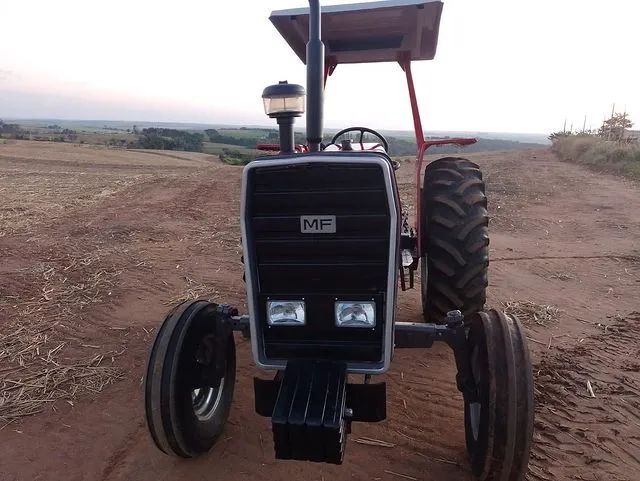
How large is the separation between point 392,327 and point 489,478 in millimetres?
771

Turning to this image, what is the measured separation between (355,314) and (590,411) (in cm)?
178

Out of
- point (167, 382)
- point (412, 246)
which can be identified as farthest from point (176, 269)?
point (167, 382)

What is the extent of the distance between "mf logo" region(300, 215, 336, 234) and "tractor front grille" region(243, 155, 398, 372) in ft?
0.05

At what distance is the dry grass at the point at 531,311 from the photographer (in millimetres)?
4621

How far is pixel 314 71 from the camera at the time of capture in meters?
2.60

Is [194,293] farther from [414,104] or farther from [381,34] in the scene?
[381,34]

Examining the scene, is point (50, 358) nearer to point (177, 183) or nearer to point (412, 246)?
point (412, 246)

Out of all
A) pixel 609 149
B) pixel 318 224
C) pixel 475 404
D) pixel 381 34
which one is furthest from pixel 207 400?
pixel 609 149

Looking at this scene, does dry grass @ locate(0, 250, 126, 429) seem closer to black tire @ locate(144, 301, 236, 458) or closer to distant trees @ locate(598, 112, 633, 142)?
black tire @ locate(144, 301, 236, 458)

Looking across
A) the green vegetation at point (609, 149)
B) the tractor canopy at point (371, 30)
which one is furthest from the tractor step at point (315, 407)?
the green vegetation at point (609, 149)

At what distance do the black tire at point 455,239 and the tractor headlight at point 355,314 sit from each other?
1149 mm

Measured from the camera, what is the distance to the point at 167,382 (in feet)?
8.35

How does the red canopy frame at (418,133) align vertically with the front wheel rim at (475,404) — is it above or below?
above

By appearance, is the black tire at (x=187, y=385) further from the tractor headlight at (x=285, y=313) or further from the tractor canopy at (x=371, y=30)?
the tractor canopy at (x=371, y=30)
